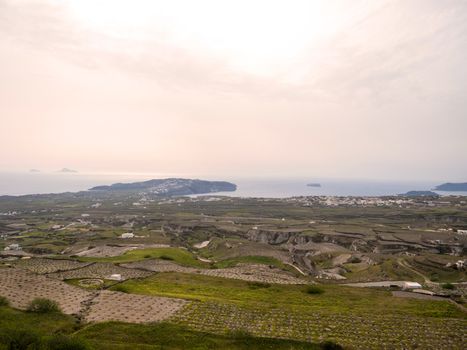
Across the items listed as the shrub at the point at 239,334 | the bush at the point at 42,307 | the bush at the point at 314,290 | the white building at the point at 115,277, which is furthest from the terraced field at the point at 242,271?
the bush at the point at 42,307

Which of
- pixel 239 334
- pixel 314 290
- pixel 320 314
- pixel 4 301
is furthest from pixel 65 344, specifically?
pixel 314 290

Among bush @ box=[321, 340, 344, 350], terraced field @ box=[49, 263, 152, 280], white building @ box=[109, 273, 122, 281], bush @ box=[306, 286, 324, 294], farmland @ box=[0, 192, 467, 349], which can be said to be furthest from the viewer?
terraced field @ box=[49, 263, 152, 280]

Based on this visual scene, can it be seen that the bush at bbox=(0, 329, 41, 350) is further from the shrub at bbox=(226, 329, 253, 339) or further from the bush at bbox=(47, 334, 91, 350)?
the shrub at bbox=(226, 329, 253, 339)

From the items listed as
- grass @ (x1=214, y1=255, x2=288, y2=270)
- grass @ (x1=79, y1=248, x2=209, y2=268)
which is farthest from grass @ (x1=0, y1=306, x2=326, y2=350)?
grass @ (x1=214, y1=255, x2=288, y2=270)

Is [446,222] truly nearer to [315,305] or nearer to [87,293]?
[315,305]

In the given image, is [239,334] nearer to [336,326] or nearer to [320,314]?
[336,326]
